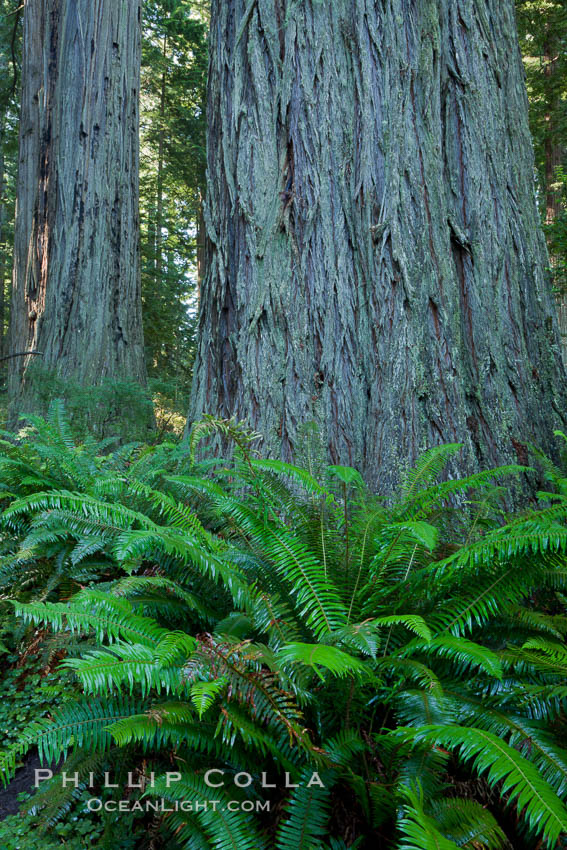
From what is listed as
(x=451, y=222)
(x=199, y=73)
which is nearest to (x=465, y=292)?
(x=451, y=222)

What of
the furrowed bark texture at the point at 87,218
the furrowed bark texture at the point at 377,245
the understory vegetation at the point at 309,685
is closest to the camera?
the understory vegetation at the point at 309,685

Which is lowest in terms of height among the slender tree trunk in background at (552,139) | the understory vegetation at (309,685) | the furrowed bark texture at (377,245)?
the understory vegetation at (309,685)

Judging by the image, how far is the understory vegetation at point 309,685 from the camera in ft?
4.68

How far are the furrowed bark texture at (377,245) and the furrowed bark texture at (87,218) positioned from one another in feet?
11.3

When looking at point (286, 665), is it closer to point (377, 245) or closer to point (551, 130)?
point (377, 245)

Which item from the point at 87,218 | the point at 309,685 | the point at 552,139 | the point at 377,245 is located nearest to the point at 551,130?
the point at 552,139

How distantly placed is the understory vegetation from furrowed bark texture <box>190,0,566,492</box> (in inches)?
34.3

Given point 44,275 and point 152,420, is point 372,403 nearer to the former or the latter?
point 152,420

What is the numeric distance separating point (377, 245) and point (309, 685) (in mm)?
2385

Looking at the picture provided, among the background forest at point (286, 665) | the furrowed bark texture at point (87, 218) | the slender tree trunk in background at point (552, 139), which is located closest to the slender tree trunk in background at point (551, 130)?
the slender tree trunk in background at point (552, 139)

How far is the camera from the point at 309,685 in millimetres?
1705

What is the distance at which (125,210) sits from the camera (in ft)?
23.0

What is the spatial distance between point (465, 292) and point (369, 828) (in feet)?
8.76

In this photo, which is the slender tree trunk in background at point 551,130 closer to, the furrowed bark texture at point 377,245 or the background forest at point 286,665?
the furrowed bark texture at point 377,245
